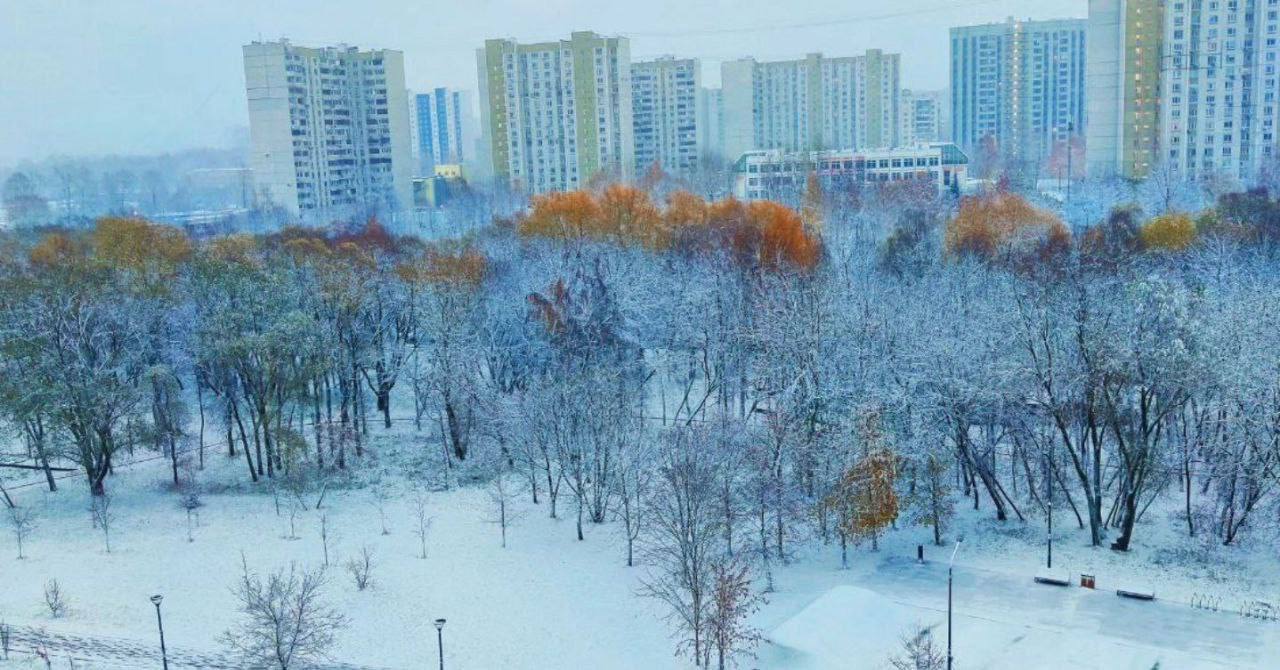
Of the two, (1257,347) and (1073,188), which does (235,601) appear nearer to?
(1257,347)

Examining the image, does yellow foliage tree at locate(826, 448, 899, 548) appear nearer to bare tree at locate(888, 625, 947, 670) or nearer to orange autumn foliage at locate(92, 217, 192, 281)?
bare tree at locate(888, 625, 947, 670)

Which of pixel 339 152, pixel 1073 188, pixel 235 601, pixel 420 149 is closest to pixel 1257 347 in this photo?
pixel 235 601

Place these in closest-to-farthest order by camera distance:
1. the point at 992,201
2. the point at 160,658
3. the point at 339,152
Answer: the point at 160,658
the point at 992,201
the point at 339,152

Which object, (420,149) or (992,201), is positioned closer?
(992,201)

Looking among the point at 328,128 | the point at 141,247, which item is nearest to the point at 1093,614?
the point at 141,247

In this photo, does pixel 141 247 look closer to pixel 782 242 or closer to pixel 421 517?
pixel 421 517
